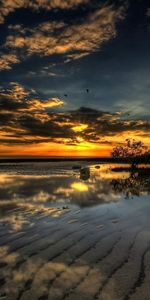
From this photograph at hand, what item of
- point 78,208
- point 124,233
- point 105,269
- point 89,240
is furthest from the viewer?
point 78,208

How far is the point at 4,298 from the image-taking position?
5.34 m

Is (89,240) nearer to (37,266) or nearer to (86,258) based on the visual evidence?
(86,258)

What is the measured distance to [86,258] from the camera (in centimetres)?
756

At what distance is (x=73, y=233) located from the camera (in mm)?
10227

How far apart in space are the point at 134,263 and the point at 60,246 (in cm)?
229

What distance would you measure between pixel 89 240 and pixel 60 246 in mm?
1050

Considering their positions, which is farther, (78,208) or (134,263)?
(78,208)

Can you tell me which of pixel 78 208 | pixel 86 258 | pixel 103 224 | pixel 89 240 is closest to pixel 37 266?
pixel 86 258

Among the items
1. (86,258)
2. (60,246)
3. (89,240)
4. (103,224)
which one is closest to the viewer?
(86,258)

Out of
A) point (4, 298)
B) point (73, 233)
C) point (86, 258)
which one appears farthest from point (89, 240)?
point (4, 298)

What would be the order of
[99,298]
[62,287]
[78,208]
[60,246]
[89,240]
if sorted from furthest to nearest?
[78,208] < [89,240] < [60,246] < [62,287] < [99,298]

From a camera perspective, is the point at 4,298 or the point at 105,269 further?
the point at 105,269

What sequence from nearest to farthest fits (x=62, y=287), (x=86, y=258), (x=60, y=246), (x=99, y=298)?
(x=99, y=298) < (x=62, y=287) < (x=86, y=258) < (x=60, y=246)

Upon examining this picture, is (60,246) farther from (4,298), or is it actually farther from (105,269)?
(4,298)
